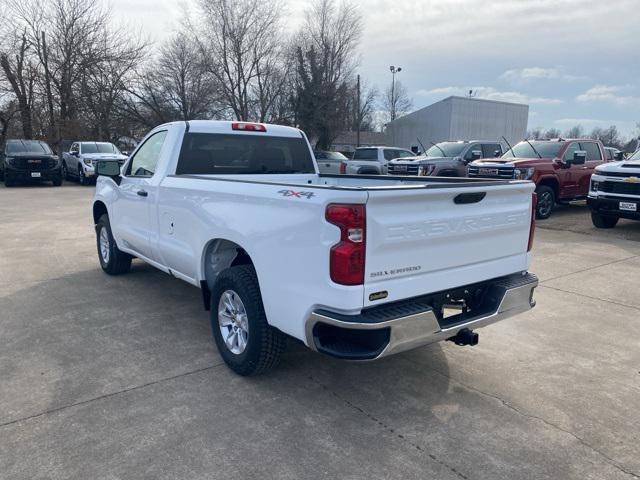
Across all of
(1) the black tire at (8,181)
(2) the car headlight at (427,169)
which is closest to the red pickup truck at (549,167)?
(2) the car headlight at (427,169)

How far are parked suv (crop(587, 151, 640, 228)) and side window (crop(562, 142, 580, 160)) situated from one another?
184 centimetres

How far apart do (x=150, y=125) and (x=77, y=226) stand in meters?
27.0

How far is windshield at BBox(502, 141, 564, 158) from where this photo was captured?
12.5 m

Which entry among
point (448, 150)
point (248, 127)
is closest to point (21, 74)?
point (448, 150)

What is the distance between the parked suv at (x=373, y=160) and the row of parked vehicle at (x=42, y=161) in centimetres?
900

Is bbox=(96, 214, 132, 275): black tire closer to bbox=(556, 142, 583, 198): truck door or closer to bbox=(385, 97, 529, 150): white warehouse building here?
bbox=(556, 142, 583, 198): truck door

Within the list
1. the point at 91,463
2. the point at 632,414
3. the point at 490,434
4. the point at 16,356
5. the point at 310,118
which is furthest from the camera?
the point at 310,118

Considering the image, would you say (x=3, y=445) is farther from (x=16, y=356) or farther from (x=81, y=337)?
(x=81, y=337)

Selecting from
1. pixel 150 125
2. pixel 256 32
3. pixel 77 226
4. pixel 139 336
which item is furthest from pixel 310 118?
pixel 139 336

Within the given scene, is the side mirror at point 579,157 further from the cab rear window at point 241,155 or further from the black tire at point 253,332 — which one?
the black tire at point 253,332

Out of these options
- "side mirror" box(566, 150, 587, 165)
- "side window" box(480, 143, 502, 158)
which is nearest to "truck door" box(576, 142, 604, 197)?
"side mirror" box(566, 150, 587, 165)

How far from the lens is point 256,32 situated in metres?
35.1

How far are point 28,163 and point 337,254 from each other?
20940 millimetres

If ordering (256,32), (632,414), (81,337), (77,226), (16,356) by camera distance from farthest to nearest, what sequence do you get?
(256,32)
(77,226)
(81,337)
(16,356)
(632,414)
